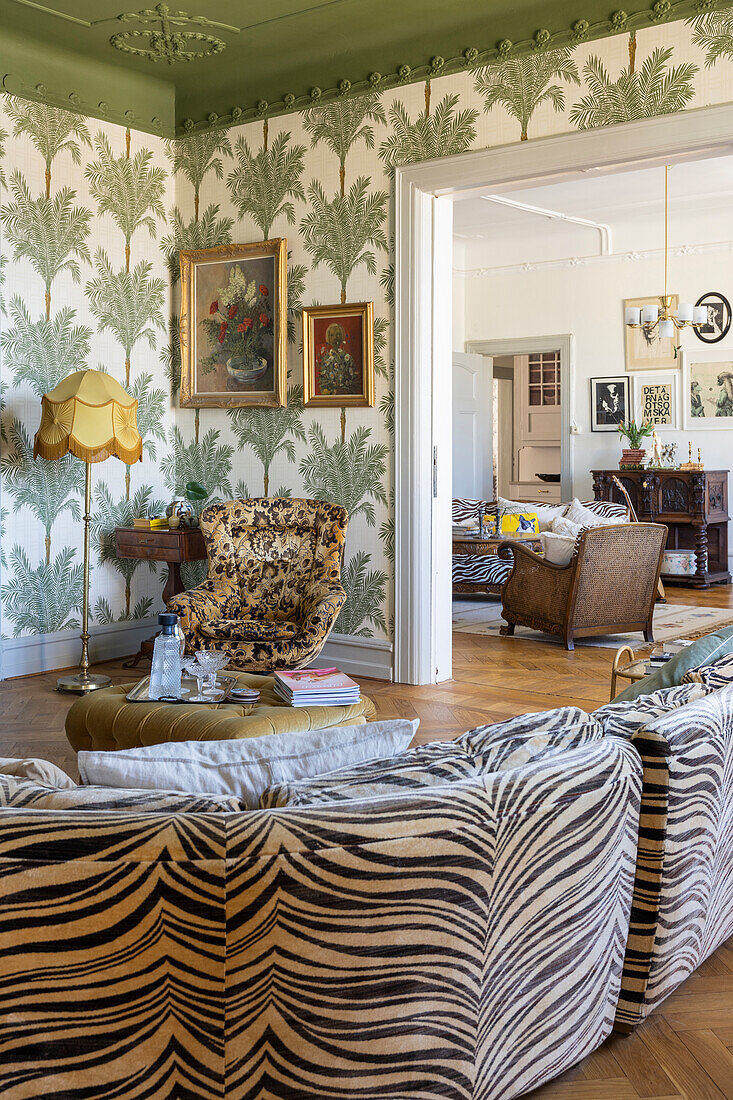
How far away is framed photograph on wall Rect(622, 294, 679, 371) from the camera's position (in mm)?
10477

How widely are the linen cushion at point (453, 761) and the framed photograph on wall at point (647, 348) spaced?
30.0 feet

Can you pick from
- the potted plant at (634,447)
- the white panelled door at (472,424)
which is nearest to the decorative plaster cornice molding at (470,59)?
the white panelled door at (472,424)

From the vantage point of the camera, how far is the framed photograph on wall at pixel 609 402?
10.8m

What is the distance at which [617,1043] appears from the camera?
2150mm

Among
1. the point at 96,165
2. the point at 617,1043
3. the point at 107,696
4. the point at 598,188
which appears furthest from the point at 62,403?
the point at 598,188

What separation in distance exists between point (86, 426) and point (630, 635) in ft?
13.5

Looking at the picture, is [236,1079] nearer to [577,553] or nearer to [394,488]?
[394,488]

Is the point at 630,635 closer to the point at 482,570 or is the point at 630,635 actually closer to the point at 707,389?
the point at 482,570

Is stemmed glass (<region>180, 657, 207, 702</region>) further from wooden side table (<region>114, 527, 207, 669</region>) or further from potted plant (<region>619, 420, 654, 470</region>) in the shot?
potted plant (<region>619, 420, 654, 470</region>)

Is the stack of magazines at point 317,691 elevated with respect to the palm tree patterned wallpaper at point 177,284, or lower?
lower

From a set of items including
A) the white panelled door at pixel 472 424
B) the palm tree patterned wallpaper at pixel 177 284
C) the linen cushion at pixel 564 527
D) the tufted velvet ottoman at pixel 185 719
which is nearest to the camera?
the tufted velvet ottoman at pixel 185 719

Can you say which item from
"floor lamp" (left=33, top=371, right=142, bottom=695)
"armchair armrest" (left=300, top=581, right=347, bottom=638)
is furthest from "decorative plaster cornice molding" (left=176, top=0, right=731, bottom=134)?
"armchair armrest" (left=300, top=581, right=347, bottom=638)

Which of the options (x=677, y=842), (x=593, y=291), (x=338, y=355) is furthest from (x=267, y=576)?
(x=593, y=291)

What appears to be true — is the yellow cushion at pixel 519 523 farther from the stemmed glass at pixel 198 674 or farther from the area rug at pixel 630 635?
the stemmed glass at pixel 198 674
